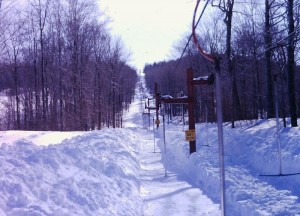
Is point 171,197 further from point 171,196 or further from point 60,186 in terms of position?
point 60,186

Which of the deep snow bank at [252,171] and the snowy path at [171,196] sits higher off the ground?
the deep snow bank at [252,171]

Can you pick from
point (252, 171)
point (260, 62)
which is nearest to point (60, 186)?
point (252, 171)

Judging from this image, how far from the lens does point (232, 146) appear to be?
1628 centimetres

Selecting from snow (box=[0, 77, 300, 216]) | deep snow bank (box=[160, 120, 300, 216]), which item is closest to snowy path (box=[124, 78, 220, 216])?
snow (box=[0, 77, 300, 216])

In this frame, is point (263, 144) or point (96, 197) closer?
point (96, 197)

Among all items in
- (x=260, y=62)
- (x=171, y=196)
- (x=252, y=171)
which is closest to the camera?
(x=171, y=196)

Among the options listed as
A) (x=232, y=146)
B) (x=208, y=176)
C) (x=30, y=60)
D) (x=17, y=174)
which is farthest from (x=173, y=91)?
(x=17, y=174)

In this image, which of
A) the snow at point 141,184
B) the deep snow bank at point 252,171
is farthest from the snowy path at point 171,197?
the deep snow bank at point 252,171

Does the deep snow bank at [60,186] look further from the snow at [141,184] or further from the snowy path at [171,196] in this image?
the snowy path at [171,196]

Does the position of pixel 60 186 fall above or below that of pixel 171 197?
above

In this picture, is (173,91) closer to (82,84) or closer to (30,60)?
(30,60)

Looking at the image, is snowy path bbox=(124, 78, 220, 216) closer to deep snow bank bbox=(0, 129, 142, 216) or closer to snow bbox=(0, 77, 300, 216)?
snow bbox=(0, 77, 300, 216)

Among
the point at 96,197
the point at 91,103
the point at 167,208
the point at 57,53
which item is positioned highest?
the point at 57,53

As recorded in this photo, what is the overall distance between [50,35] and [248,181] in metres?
32.5
